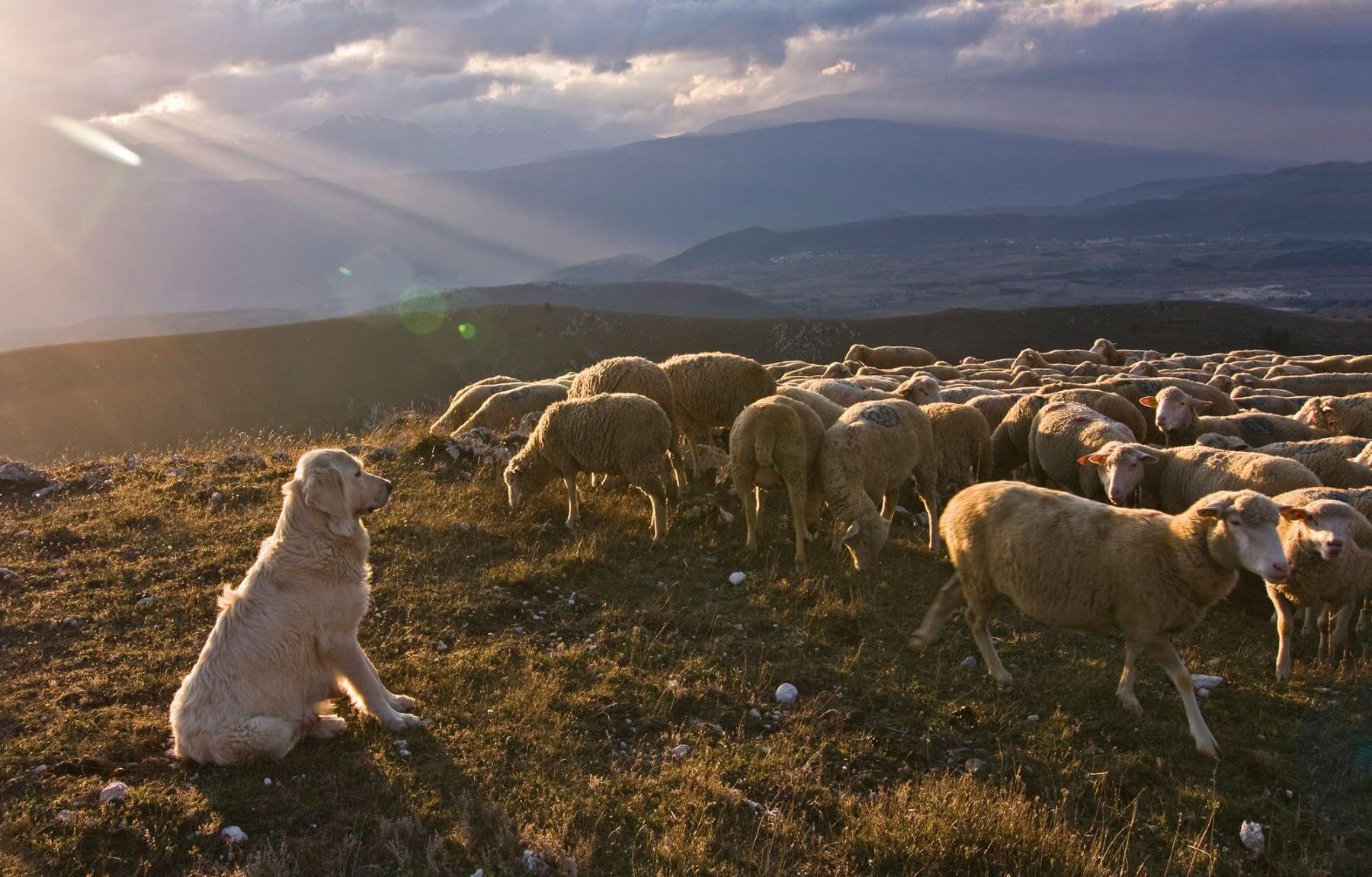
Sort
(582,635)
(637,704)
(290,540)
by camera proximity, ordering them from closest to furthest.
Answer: (290,540), (637,704), (582,635)

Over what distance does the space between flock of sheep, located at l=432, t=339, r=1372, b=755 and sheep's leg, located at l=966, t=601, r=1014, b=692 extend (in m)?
0.02

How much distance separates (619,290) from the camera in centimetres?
17988

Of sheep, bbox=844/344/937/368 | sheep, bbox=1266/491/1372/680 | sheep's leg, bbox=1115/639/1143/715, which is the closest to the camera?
sheep's leg, bbox=1115/639/1143/715

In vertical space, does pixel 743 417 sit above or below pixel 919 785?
above

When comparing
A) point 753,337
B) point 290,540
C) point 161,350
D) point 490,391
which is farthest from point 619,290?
point 290,540

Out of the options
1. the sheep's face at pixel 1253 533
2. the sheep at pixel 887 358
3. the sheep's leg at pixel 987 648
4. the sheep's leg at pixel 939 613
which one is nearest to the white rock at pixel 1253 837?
the sheep's face at pixel 1253 533

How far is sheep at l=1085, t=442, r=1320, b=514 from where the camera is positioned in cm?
869

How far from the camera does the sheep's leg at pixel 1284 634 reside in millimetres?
6902

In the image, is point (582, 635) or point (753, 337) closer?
point (582, 635)

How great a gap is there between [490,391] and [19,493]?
8480 mm

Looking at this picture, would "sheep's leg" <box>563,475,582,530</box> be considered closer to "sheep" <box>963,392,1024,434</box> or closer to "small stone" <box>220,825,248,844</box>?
"small stone" <box>220,825,248,844</box>

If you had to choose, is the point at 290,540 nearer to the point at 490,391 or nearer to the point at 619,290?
the point at 490,391

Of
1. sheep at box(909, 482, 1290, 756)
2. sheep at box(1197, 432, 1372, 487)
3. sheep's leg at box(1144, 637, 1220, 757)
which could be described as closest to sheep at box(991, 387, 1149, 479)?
sheep at box(1197, 432, 1372, 487)

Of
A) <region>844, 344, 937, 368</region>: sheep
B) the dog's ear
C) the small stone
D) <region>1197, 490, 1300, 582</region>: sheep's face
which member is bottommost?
<region>844, 344, 937, 368</region>: sheep
